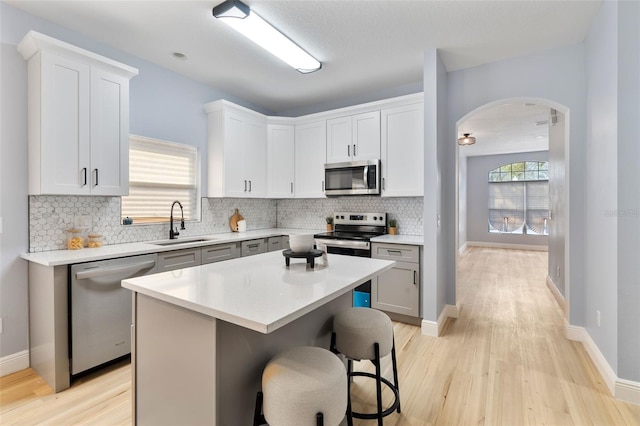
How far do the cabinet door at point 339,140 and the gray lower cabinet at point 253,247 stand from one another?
1.41 m

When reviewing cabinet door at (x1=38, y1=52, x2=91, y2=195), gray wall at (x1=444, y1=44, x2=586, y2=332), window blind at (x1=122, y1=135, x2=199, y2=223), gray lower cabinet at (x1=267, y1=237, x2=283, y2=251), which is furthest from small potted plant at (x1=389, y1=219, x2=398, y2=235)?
cabinet door at (x1=38, y1=52, x2=91, y2=195)

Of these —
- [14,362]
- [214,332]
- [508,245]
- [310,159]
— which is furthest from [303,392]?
[508,245]

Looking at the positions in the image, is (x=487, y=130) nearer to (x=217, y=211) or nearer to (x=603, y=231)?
(x=603, y=231)

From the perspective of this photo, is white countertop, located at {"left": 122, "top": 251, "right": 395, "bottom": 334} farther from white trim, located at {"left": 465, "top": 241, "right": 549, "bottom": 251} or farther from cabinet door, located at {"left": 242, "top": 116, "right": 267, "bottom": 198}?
white trim, located at {"left": 465, "top": 241, "right": 549, "bottom": 251}

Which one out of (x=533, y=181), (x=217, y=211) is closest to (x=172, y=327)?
(x=217, y=211)

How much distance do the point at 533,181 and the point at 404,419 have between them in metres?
8.91

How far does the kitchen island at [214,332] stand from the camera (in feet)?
4.08

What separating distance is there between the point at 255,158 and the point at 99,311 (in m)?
2.56

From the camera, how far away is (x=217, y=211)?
4.14 m

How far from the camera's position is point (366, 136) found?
12.9 feet

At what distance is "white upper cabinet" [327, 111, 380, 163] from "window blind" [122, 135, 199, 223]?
1.75 m

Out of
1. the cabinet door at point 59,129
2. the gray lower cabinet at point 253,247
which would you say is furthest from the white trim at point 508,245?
the cabinet door at point 59,129

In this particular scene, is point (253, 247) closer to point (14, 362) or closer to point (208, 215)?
point (208, 215)

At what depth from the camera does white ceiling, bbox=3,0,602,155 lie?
2.42 meters
